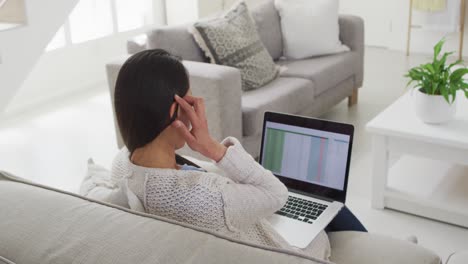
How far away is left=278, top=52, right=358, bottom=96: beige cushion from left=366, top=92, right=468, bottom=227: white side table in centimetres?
86

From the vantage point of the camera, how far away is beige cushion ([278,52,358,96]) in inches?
138

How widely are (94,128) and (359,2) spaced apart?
127 inches

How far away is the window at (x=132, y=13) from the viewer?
17.6 feet

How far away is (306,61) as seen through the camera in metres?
3.77

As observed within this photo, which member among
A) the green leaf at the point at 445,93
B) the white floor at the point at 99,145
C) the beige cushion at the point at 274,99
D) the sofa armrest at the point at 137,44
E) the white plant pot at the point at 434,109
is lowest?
the white floor at the point at 99,145

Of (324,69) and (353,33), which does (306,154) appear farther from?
(353,33)

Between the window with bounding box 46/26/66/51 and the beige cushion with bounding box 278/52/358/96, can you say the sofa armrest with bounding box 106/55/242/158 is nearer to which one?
the beige cushion with bounding box 278/52/358/96

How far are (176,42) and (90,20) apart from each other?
222 cm

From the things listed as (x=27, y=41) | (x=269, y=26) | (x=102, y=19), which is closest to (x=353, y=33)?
(x=269, y=26)

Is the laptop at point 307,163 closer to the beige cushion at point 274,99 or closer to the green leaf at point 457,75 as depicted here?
the green leaf at point 457,75

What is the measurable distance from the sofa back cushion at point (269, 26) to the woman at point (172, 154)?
8.58 feet

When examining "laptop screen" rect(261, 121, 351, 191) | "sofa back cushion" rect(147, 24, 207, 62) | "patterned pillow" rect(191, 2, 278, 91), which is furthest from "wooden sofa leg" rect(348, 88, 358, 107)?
"laptop screen" rect(261, 121, 351, 191)

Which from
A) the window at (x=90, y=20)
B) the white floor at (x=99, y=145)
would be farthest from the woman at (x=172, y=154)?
the window at (x=90, y=20)

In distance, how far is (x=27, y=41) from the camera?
269 centimetres
